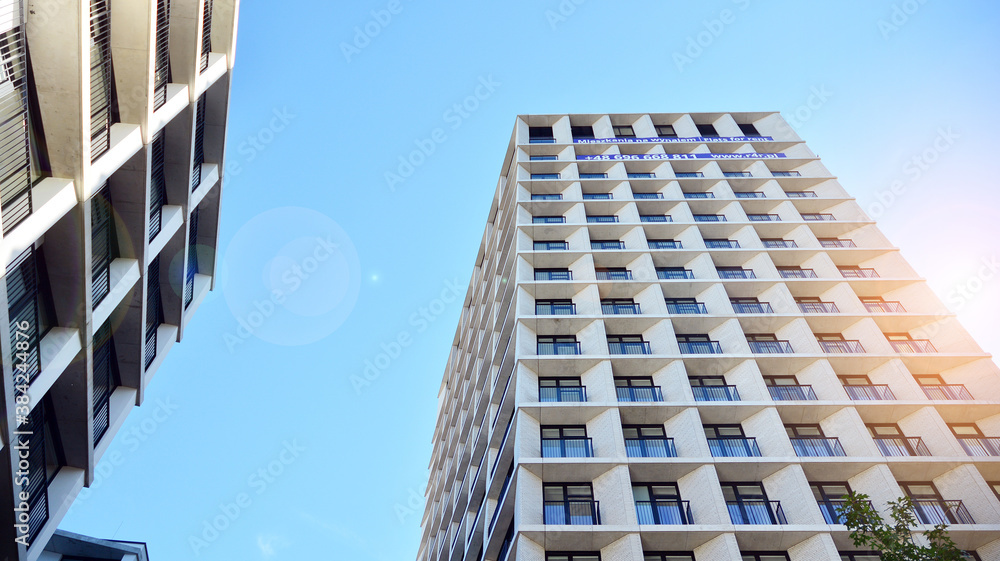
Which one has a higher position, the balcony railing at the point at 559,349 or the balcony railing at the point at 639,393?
the balcony railing at the point at 559,349

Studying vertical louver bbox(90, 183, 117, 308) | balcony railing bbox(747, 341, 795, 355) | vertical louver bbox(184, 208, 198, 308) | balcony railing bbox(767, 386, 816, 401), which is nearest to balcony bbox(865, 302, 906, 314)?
balcony railing bbox(747, 341, 795, 355)

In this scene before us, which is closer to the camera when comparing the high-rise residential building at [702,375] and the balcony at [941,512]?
the balcony at [941,512]

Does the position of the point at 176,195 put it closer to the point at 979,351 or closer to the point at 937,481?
the point at 937,481

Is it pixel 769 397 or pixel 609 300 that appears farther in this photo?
pixel 609 300

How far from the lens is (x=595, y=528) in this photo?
69.3 ft

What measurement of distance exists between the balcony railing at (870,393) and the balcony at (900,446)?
5.63ft

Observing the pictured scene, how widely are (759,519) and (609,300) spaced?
12647mm

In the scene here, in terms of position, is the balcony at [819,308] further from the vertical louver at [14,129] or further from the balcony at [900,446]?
the vertical louver at [14,129]

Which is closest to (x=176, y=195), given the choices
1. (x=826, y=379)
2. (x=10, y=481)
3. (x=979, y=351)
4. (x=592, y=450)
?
(x=10, y=481)

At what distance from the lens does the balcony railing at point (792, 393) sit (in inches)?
1061

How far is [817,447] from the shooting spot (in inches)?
981

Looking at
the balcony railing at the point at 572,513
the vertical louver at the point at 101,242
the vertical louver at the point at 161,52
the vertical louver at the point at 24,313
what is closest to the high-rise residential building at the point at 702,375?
the balcony railing at the point at 572,513

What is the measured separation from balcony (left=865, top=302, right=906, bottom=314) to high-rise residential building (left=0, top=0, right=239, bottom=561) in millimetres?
29130

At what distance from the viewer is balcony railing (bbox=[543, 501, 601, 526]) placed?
22.5 metres
